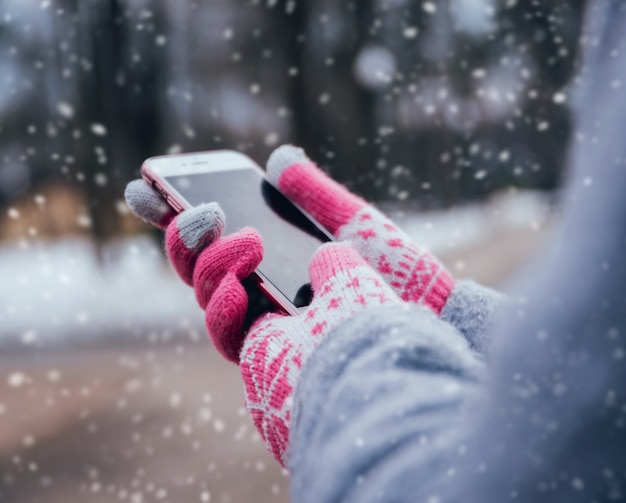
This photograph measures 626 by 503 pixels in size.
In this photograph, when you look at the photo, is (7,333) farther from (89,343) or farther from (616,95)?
(616,95)

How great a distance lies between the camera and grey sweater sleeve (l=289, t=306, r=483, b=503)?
38cm

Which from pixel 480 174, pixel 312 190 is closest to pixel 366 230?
pixel 312 190

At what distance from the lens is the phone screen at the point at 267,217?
3.10ft

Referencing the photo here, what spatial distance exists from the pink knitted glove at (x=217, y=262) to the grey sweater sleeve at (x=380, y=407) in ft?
→ 1.18

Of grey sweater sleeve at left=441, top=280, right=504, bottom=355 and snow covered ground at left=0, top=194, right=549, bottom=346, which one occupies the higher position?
grey sweater sleeve at left=441, top=280, right=504, bottom=355

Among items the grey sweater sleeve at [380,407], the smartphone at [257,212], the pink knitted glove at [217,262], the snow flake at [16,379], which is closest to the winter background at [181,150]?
the snow flake at [16,379]

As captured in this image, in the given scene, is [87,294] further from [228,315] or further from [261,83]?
[228,315]

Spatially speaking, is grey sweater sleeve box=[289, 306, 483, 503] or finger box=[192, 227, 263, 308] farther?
finger box=[192, 227, 263, 308]

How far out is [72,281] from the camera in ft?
15.2

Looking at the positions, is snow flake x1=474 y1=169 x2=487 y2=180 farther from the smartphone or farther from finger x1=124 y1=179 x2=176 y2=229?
finger x1=124 y1=179 x2=176 y2=229

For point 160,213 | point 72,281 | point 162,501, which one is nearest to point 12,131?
point 72,281

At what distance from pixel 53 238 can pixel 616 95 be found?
5.21 metres

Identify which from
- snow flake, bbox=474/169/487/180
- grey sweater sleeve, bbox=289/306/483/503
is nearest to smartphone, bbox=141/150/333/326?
grey sweater sleeve, bbox=289/306/483/503

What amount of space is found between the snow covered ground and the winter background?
0.02 m
